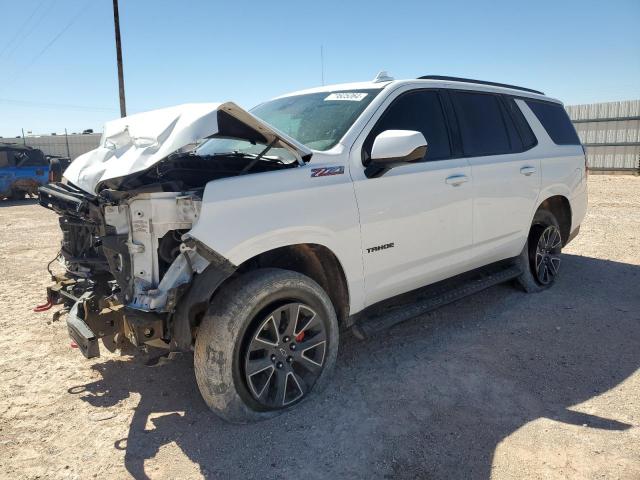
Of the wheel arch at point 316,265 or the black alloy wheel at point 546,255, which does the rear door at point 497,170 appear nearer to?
the black alloy wheel at point 546,255

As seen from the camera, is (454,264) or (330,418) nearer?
(330,418)

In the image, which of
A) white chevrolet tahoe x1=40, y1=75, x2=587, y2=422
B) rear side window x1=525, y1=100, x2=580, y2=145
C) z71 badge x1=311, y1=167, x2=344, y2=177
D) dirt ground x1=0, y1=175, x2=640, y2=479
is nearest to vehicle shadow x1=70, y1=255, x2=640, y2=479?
dirt ground x1=0, y1=175, x2=640, y2=479

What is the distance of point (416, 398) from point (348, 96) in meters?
2.24

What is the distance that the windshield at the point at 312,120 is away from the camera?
3.52 m

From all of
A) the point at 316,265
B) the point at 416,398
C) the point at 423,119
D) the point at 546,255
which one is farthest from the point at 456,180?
the point at 546,255

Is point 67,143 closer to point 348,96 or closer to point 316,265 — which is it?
point 348,96

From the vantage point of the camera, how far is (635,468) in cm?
262

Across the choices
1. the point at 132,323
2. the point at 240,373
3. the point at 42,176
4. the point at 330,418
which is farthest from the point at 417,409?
the point at 42,176

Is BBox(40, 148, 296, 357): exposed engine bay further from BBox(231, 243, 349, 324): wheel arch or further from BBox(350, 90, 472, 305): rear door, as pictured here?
BBox(350, 90, 472, 305): rear door

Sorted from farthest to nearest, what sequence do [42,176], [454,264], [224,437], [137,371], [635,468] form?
[42,176]
[454,264]
[137,371]
[224,437]
[635,468]

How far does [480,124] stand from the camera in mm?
4473

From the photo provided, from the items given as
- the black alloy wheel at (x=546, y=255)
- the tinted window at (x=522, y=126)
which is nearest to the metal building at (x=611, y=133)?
the black alloy wheel at (x=546, y=255)

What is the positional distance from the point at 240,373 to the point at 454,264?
2.05 m

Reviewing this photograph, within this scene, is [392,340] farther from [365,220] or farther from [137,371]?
[137,371]
